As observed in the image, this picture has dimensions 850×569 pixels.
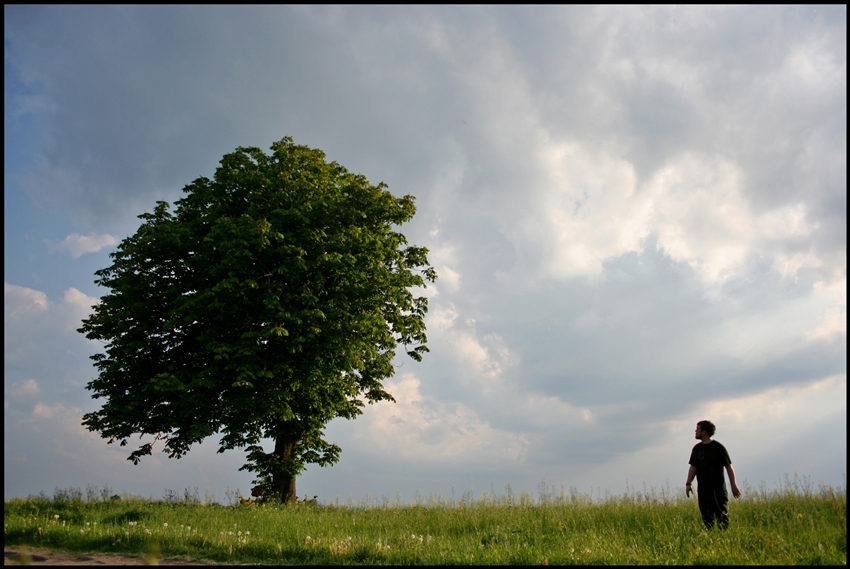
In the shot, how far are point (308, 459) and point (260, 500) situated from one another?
2463 millimetres

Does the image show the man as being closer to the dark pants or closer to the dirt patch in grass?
the dark pants

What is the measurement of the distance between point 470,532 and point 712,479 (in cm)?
532

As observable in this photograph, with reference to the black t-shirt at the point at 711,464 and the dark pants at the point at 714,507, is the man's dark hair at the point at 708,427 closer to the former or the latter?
the black t-shirt at the point at 711,464

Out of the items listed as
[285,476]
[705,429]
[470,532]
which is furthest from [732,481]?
[285,476]

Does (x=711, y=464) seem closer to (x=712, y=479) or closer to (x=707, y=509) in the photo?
(x=712, y=479)

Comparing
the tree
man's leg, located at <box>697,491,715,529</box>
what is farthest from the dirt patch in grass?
man's leg, located at <box>697,491,715,529</box>

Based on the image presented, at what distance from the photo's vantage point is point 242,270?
18.2 meters

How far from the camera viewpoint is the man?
424 inches

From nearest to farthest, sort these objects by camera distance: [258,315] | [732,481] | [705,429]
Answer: [732,481] < [705,429] < [258,315]

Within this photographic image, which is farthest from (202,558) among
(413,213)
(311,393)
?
(413,213)

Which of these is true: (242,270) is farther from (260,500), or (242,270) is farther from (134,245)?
(260,500)

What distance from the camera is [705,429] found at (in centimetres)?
1130

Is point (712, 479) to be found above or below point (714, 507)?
above

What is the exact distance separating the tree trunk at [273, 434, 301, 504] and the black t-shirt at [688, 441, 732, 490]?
13018 mm
